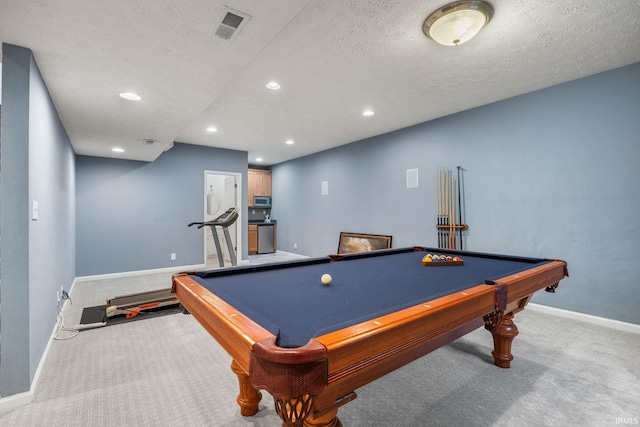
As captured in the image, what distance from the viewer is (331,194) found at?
6230 millimetres

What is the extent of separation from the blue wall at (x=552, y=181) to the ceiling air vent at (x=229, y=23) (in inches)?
132

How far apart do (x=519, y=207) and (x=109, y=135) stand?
204 inches

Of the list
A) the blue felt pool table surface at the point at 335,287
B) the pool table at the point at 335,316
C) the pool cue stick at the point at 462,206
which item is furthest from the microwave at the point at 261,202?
the pool table at the point at 335,316

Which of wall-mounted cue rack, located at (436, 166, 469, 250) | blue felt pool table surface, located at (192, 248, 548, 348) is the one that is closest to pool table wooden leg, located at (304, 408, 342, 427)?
blue felt pool table surface, located at (192, 248, 548, 348)

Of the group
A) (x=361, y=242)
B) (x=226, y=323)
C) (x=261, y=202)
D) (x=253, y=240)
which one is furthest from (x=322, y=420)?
(x=261, y=202)

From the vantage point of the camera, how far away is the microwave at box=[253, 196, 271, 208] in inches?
307

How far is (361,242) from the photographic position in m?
5.36

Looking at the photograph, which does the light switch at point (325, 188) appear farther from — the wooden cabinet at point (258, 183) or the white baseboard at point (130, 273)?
the white baseboard at point (130, 273)

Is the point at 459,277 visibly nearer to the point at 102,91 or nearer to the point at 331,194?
the point at 102,91

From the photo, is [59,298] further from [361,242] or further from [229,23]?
[361,242]

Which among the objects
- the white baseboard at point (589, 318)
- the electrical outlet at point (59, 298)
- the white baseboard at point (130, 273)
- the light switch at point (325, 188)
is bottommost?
the white baseboard at point (589, 318)

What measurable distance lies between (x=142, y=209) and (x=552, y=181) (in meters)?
6.25

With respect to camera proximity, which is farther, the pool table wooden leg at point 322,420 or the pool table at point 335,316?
the pool table wooden leg at point 322,420

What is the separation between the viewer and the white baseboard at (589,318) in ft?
8.88
